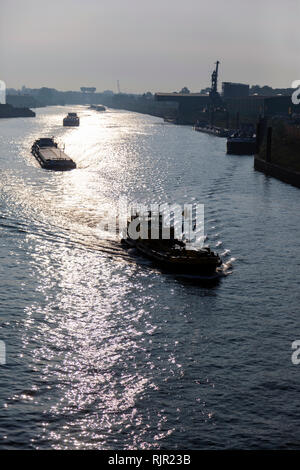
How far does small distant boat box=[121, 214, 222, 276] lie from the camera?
49737mm

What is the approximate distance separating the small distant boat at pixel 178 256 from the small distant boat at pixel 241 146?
96.1 meters

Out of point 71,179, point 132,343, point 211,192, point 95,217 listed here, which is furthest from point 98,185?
point 132,343

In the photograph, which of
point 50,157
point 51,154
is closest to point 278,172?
point 50,157

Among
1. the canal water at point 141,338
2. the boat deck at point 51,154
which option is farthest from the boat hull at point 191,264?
the boat deck at point 51,154

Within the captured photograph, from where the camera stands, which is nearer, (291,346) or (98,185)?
(291,346)

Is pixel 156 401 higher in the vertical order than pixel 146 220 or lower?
lower

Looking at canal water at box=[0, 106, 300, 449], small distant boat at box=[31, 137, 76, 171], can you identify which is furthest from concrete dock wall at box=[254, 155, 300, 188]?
small distant boat at box=[31, 137, 76, 171]

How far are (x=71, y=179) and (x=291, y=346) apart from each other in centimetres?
6903

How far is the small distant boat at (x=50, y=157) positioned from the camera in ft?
376

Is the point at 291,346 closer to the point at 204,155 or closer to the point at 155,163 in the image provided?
the point at 155,163

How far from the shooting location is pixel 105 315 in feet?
141

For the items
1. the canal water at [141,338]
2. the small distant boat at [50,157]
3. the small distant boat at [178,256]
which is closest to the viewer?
the canal water at [141,338]

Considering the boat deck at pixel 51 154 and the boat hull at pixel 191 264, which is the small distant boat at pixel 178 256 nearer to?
the boat hull at pixel 191 264

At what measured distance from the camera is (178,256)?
5150 centimetres
